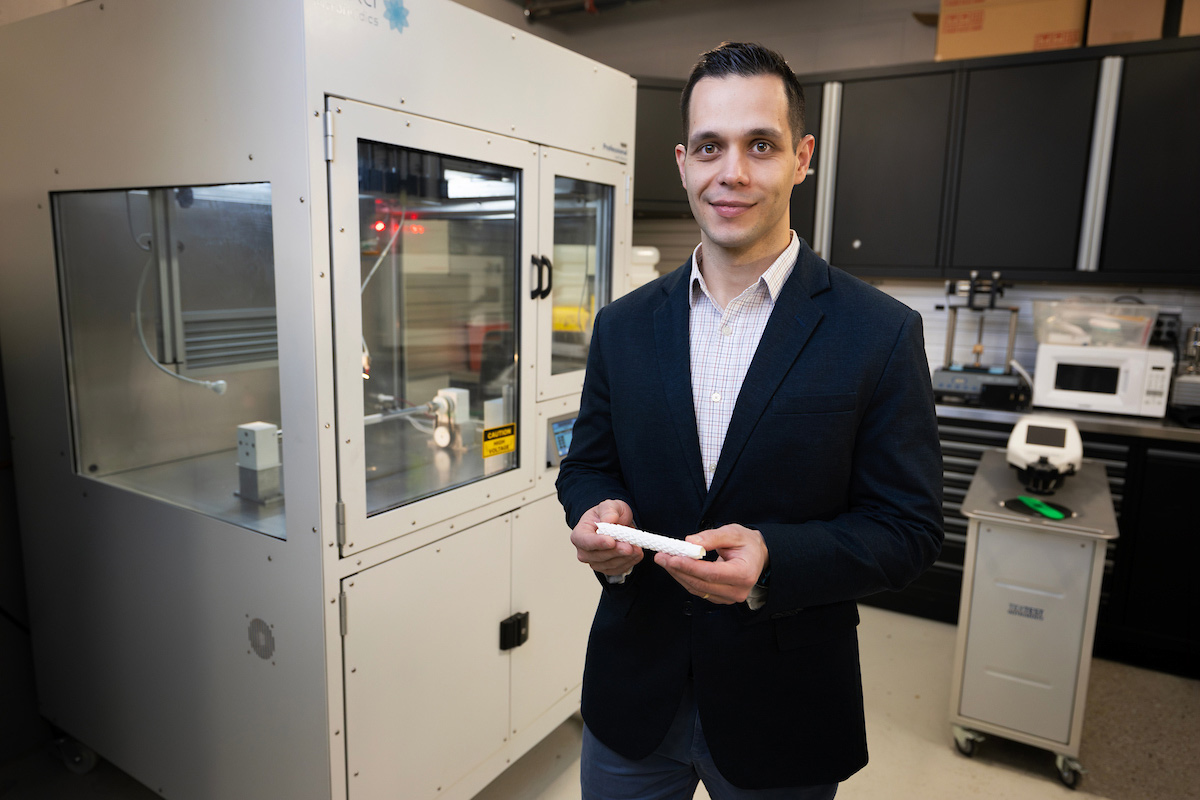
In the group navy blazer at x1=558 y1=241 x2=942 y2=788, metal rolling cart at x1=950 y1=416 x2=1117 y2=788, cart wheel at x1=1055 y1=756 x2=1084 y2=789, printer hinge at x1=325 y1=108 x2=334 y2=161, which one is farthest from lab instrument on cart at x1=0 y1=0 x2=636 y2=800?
cart wheel at x1=1055 y1=756 x2=1084 y2=789

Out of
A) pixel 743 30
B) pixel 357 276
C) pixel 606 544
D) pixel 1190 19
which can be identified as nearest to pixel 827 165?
pixel 743 30

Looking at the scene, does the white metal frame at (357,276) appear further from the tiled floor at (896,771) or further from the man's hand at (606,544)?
the tiled floor at (896,771)

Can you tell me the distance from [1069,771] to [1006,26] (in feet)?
9.77

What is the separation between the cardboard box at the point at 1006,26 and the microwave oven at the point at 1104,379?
4.35ft

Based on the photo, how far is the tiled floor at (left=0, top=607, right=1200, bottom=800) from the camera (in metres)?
2.16

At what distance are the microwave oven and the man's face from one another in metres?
2.69

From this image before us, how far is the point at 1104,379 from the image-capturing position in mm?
3078

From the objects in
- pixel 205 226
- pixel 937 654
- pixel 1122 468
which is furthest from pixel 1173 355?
pixel 205 226

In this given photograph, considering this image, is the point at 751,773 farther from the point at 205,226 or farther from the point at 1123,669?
the point at 1123,669

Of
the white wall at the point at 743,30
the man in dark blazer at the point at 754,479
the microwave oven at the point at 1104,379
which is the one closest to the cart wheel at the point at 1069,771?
the microwave oven at the point at 1104,379

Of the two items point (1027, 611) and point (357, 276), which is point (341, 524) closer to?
point (357, 276)

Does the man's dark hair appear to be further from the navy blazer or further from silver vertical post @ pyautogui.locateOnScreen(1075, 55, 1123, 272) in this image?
silver vertical post @ pyautogui.locateOnScreen(1075, 55, 1123, 272)

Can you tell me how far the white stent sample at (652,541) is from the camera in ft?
2.88

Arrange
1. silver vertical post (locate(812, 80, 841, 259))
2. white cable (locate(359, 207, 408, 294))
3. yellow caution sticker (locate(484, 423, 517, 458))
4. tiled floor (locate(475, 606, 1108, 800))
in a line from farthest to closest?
silver vertical post (locate(812, 80, 841, 259))
tiled floor (locate(475, 606, 1108, 800))
yellow caution sticker (locate(484, 423, 517, 458))
white cable (locate(359, 207, 408, 294))
